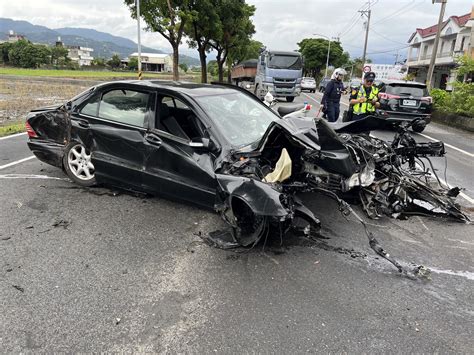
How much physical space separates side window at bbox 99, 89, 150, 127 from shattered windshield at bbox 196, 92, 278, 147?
74 cm

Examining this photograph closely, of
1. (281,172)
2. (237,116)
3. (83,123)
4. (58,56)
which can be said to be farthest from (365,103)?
A: (58,56)

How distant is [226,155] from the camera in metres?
3.79

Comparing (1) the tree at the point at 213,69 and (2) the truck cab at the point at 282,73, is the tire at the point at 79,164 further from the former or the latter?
(1) the tree at the point at 213,69

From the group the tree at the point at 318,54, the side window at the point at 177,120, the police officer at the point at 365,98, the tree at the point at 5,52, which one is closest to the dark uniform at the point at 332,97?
the police officer at the point at 365,98

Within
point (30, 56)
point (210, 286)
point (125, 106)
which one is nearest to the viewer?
point (210, 286)

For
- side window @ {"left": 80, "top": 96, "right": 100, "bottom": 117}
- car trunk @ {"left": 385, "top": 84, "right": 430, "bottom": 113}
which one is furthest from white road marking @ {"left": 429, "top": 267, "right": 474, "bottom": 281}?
car trunk @ {"left": 385, "top": 84, "right": 430, "bottom": 113}

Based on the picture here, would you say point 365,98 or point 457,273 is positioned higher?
point 365,98

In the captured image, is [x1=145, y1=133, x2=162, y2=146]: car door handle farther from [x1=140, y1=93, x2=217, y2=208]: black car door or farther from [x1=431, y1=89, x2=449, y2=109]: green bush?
[x1=431, y1=89, x2=449, y2=109]: green bush

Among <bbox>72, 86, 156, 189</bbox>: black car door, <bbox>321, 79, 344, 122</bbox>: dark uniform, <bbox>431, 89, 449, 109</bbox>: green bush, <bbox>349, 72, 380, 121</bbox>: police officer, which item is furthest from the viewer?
<bbox>431, 89, 449, 109</bbox>: green bush

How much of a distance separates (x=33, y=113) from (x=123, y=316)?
158 inches

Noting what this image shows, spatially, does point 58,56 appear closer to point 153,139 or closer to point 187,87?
point 187,87

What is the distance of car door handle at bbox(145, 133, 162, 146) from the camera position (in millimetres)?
4238

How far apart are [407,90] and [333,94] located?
4.31 meters

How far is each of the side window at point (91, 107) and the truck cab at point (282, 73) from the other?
15.8m
